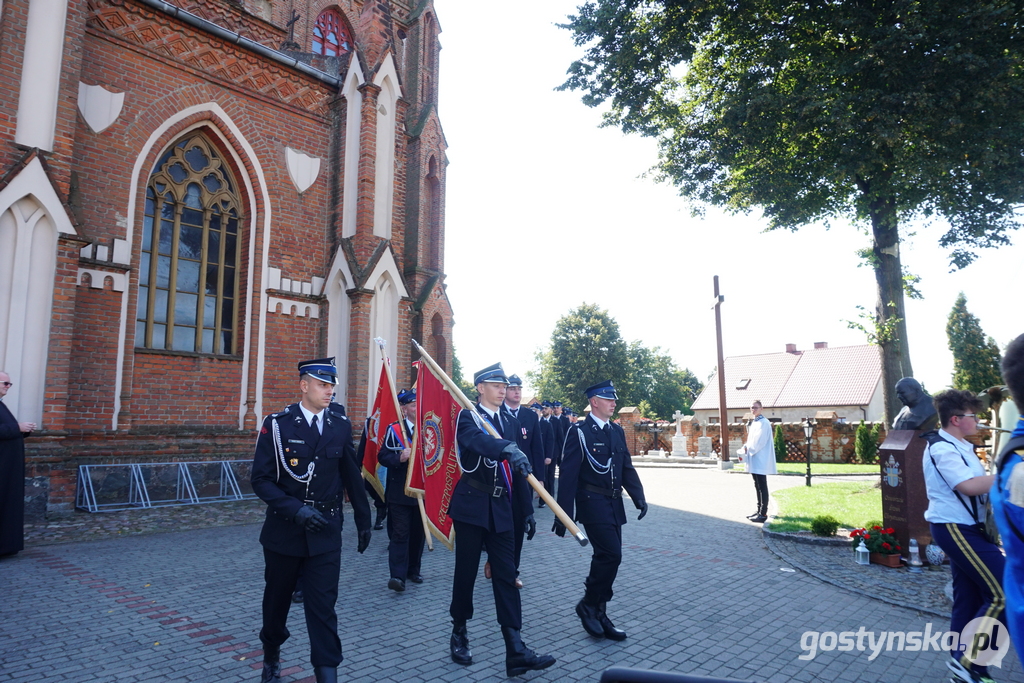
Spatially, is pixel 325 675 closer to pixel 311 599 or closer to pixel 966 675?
pixel 311 599

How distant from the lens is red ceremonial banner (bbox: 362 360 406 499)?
747cm

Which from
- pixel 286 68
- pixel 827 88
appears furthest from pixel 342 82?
pixel 827 88

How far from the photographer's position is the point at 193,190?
12.4 m

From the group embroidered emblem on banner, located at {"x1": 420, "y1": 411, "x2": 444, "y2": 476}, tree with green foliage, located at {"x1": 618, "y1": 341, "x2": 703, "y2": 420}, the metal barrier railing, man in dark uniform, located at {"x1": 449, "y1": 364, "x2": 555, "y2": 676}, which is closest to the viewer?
man in dark uniform, located at {"x1": 449, "y1": 364, "x2": 555, "y2": 676}

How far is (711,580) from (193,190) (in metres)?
11.7

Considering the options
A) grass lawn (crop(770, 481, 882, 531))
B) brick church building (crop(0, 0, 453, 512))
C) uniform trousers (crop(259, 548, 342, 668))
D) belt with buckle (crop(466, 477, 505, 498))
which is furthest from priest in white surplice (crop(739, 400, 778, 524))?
uniform trousers (crop(259, 548, 342, 668))

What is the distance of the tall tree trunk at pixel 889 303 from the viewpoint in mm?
13312

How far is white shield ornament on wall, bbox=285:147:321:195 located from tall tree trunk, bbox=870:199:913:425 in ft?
41.8

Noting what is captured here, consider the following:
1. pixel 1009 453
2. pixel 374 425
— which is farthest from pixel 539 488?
pixel 374 425

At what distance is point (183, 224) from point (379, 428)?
7.48 meters

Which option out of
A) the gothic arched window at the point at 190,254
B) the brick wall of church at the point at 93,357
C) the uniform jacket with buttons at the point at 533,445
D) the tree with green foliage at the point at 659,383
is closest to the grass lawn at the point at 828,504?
the uniform jacket with buttons at the point at 533,445

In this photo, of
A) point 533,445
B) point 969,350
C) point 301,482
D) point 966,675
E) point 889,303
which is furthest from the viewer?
point 969,350

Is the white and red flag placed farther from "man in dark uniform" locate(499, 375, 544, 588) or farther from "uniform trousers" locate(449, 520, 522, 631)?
"uniform trousers" locate(449, 520, 522, 631)

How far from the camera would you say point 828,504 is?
11711 mm
